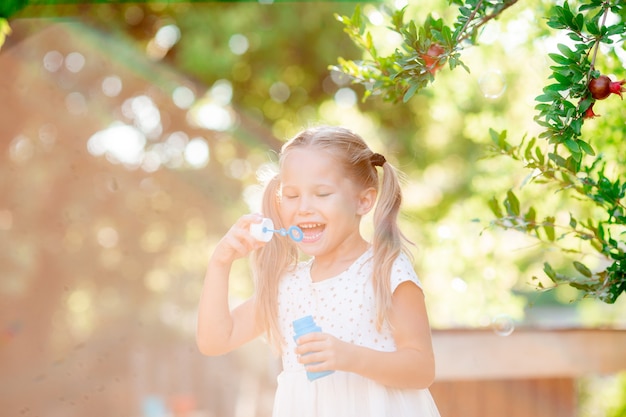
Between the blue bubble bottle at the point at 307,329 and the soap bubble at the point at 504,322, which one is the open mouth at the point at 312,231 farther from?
the soap bubble at the point at 504,322

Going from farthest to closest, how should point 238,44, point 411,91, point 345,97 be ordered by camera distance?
point 345,97, point 238,44, point 411,91

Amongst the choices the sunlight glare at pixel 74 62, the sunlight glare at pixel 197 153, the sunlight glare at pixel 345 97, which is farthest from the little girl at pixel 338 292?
the sunlight glare at pixel 74 62

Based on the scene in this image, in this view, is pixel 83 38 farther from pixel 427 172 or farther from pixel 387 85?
pixel 387 85

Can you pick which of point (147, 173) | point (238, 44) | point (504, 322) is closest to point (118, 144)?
point (147, 173)

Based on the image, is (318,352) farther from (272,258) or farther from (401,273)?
(272,258)

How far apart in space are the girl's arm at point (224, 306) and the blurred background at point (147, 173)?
160 inches

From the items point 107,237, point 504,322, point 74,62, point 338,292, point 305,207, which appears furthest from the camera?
point 107,237

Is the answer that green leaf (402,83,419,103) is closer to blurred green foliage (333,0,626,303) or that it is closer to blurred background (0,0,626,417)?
blurred green foliage (333,0,626,303)

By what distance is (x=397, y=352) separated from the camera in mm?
1991

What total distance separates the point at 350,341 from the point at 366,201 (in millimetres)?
399

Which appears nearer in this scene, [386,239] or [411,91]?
[411,91]

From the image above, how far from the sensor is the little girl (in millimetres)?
2055

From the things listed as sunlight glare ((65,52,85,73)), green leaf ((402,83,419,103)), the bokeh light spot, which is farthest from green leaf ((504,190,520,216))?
sunlight glare ((65,52,85,73))

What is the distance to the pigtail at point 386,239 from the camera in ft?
6.87
